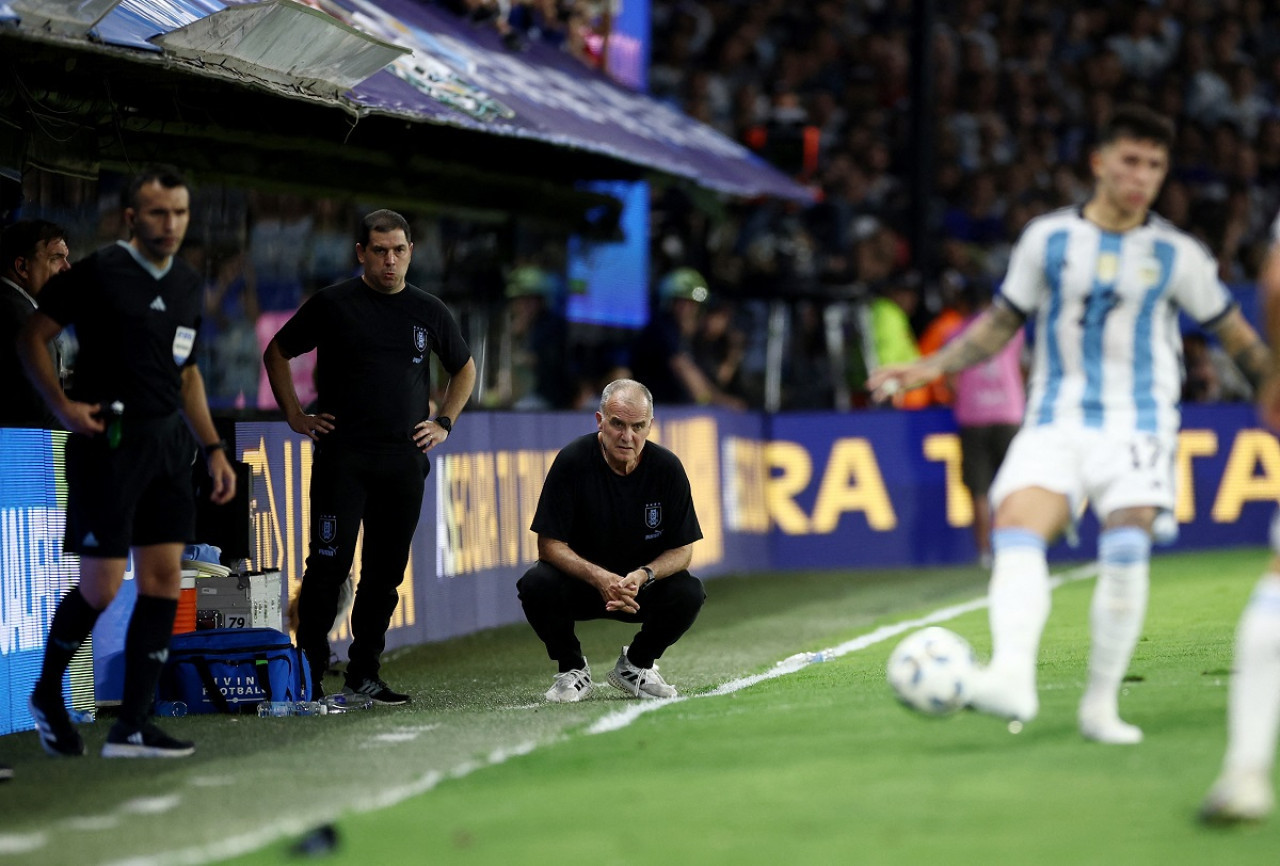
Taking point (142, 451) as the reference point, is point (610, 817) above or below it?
below

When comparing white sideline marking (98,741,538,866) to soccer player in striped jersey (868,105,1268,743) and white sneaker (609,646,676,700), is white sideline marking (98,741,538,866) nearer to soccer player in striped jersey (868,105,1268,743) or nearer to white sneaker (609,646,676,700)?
soccer player in striped jersey (868,105,1268,743)

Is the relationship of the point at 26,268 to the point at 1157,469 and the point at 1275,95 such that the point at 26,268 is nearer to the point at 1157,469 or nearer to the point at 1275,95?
the point at 1157,469

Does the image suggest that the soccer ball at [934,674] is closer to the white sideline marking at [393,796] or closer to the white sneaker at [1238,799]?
the white sideline marking at [393,796]

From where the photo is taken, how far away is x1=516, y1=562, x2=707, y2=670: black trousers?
9.30 metres

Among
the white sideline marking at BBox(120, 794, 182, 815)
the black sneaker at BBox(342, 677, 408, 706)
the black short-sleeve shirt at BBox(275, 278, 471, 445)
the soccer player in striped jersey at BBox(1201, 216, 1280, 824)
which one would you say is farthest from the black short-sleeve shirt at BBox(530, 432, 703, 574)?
the soccer player in striped jersey at BBox(1201, 216, 1280, 824)

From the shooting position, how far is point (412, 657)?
11984 millimetres

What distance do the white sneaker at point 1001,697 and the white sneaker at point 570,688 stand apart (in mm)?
2817

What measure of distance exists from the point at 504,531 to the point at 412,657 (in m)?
2.21

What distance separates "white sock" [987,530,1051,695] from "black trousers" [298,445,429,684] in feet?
11.8

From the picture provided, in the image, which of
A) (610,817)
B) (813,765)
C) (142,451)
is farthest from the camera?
(142,451)

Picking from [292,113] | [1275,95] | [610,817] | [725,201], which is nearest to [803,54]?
[725,201]

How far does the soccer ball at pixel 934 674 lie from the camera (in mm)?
6961

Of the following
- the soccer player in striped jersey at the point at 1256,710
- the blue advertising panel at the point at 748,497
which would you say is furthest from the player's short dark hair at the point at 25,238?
the soccer player in striped jersey at the point at 1256,710

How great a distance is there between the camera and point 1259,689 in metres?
5.56
